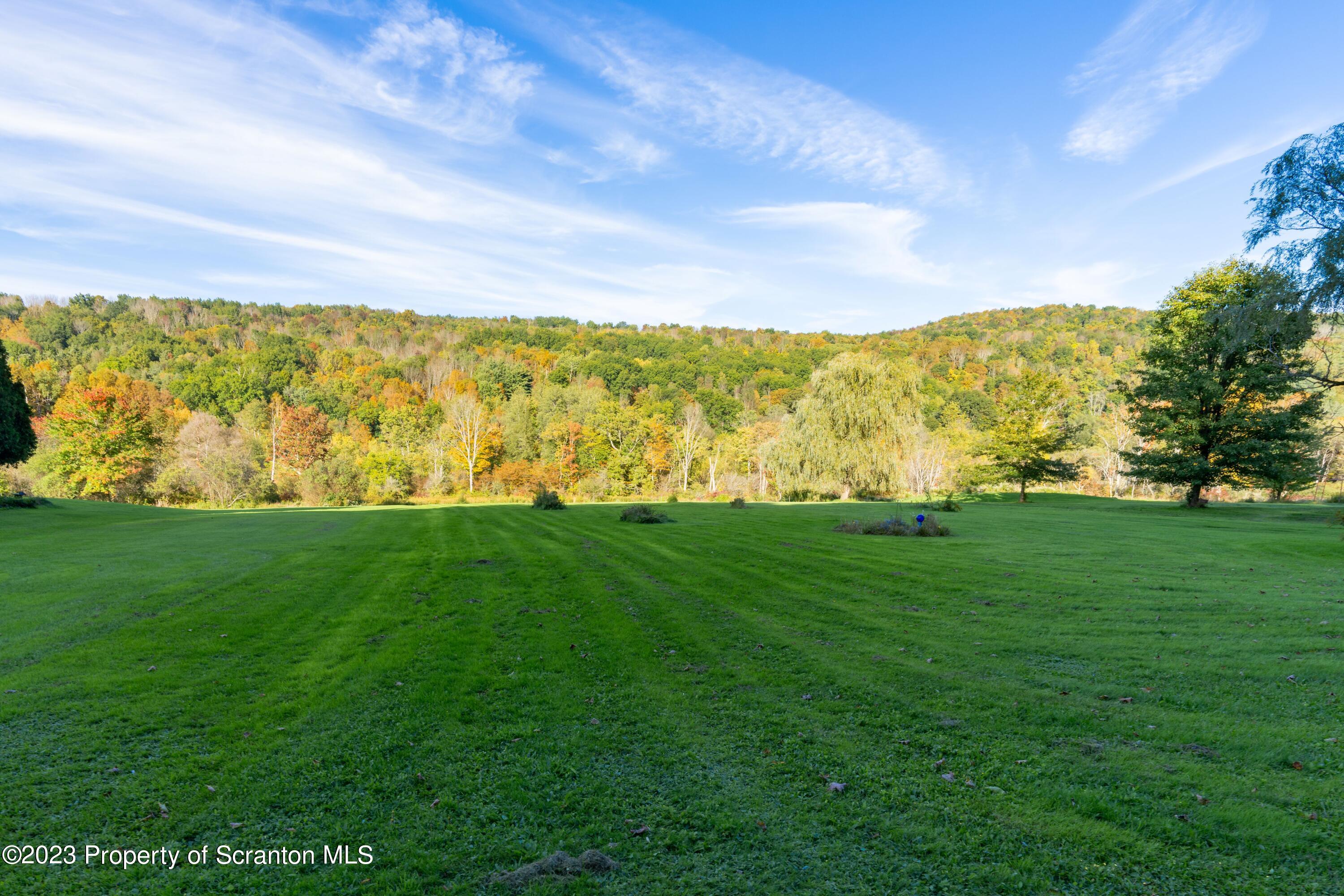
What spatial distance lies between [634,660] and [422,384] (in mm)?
97518

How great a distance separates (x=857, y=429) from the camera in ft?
114

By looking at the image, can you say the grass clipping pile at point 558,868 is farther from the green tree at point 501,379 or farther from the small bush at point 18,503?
the green tree at point 501,379

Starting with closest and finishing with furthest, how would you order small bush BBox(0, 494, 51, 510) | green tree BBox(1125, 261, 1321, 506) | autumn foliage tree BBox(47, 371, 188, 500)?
1. small bush BBox(0, 494, 51, 510)
2. green tree BBox(1125, 261, 1321, 506)
3. autumn foliage tree BBox(47, 371, 188, 500)

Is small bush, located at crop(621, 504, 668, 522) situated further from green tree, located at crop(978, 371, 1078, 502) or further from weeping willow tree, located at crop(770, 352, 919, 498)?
green tree, located at crop(978, 371, 1078, 502)

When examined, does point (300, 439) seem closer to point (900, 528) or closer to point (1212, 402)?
point (900, 528)

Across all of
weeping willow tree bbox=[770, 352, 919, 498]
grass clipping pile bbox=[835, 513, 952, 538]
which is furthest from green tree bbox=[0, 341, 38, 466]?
weeping willow tree bbox=[770, 352, 919, 498]

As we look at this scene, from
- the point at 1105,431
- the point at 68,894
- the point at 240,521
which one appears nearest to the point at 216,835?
the point at 68,894

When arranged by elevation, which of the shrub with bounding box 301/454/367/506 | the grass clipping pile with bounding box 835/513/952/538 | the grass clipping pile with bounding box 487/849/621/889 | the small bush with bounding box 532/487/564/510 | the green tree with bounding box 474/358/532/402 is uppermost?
the green tree with bounding box 474/358/532/402

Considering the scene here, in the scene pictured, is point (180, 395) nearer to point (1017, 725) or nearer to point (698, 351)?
point (698, 351)

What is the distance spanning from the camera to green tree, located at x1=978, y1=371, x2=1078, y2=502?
33781mm

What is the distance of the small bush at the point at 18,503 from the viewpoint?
21.8 metres

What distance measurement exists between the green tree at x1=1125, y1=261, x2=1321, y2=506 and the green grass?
18.2m

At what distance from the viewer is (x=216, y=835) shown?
11.6 feet

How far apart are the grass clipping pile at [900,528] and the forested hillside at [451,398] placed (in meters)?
21.2
